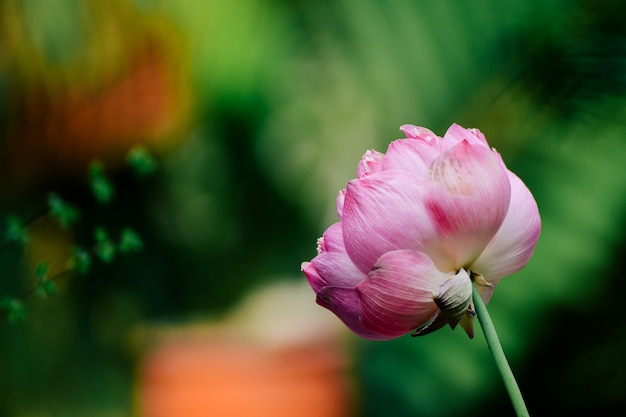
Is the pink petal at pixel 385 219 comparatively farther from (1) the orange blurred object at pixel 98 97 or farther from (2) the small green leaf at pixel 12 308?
(1) the orange blurred object at pixel 98 97

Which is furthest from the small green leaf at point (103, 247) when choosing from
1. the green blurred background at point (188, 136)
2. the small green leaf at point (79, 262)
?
the green blurred background at point (188, 136)

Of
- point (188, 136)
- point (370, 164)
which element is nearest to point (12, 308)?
point (370, 164)

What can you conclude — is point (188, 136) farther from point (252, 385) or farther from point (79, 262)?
point (79, 262)

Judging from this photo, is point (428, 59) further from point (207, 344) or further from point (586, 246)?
point (207, 344)

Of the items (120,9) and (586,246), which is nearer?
(586,246)

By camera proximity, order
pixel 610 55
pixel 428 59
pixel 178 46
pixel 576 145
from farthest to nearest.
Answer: pixel 178 46
pixel 428 59
pixel 576 145
pixel 610 55

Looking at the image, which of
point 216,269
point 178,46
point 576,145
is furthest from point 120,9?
point 576,145
